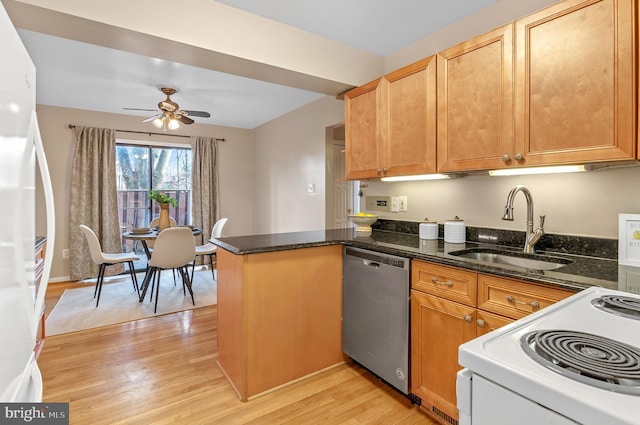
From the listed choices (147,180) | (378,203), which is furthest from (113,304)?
(378,203)

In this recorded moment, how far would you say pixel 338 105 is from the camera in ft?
12.5

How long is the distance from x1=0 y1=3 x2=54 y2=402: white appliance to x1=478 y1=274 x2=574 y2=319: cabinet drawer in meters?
1.67

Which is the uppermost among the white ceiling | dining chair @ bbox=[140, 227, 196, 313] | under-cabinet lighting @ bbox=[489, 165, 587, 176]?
the white ceiling

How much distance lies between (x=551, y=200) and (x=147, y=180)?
545 cm

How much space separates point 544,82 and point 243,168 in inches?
201

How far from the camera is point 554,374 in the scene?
1.93 feet

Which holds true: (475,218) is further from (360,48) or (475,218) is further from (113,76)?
(113,76)

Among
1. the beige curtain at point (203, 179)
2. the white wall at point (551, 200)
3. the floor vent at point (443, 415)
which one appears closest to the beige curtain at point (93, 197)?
the beige curtain at point (203, 179)

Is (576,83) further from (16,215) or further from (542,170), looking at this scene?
(16,215)

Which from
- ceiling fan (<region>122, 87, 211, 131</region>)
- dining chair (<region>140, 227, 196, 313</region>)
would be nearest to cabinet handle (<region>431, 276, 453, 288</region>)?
dining chair (<region>140, 227, 196, 313</region>)

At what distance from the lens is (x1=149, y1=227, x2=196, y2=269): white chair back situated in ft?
11.1

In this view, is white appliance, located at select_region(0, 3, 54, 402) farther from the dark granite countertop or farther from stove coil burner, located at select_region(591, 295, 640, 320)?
stove coil burner, located at select_region(591, 295, 640, 320)

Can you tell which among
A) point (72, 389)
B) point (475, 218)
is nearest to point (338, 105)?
point (475, 218)

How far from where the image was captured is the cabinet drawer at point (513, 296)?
1.26 metres
